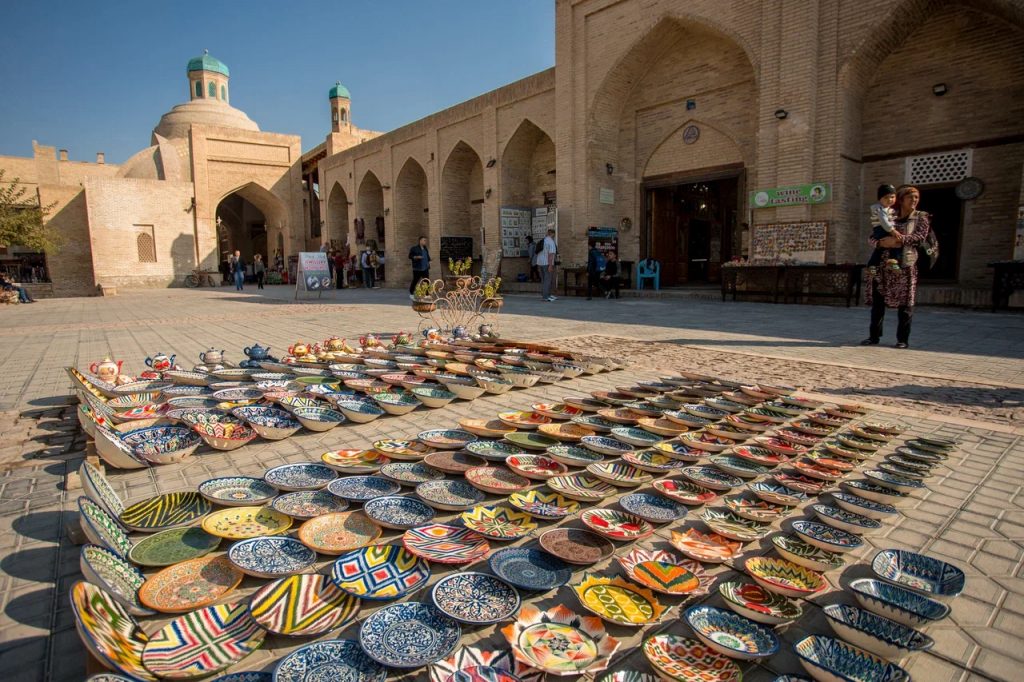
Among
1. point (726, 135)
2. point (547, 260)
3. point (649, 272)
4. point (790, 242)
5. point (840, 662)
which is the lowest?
point (840, 662)

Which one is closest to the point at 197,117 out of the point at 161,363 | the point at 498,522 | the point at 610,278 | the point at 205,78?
the point at 205,78

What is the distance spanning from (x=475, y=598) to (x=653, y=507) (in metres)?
0.86

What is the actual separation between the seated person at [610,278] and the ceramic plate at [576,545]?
11513 millimetres

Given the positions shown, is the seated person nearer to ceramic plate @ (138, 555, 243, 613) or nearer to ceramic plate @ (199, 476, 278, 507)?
ceramic plate @ (199, 476, 278, 507)

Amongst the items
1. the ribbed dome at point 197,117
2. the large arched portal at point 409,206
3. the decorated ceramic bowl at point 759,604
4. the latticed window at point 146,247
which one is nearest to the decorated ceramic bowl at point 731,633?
the decorated ceramic bowl at point 759,604

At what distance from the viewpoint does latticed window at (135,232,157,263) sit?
81.7ft

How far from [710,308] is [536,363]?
263 inches

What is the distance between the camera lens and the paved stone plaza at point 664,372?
143 cm

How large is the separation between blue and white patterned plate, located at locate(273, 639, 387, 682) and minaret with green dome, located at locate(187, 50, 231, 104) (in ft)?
150

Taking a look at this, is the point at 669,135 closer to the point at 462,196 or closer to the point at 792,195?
the point at 792,195

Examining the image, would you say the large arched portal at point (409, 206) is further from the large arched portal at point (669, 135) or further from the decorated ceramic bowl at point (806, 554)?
the decorated ceramic bowl at point (806, 554)

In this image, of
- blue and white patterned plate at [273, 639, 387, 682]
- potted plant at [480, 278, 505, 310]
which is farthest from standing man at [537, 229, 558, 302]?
blue and white patterned plate at [273, 639, 387, 682]

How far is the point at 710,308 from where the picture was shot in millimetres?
10258

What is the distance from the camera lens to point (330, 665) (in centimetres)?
126
